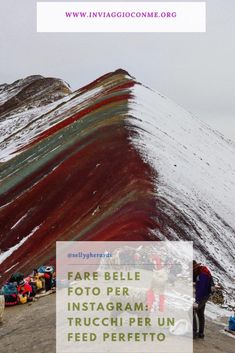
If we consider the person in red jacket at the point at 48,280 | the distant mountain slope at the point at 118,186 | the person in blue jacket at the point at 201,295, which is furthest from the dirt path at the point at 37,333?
the distant mountain slope at the point at 118,186

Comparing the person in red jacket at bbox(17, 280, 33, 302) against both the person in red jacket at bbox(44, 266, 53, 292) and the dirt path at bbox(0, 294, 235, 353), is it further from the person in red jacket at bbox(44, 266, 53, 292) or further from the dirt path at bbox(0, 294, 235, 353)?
the person in red jacket at bbox(44, 266, 53, 292)

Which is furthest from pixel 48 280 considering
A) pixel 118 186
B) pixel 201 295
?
pixel 118 186

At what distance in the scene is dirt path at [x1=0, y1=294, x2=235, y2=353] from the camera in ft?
49.2

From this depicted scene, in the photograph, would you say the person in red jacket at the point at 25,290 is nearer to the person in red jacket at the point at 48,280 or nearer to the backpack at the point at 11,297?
the backpack at the point at 11,297

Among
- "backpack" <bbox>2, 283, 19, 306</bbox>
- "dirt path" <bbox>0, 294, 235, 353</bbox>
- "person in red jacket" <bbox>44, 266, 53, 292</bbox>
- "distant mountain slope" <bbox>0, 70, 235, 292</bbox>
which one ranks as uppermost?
"distant mountain slope" <bbox>0, 70, 235, 292</bbox>

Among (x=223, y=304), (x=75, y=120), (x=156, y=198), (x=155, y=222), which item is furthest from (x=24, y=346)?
(x=75, y=120)

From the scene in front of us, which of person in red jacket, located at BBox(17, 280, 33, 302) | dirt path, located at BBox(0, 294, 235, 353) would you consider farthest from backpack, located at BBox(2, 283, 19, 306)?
dirt path, located at BBox(0, 294, 235, 353)

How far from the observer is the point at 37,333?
16.2 m

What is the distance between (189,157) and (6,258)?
20071 millimetres

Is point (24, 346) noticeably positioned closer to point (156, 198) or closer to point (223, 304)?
point (223, 304)

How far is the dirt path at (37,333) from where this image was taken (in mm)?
14992

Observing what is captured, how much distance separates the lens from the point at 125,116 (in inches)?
1939

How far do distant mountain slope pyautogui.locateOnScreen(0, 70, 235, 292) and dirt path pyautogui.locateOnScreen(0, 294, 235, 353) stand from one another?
6.76 metres

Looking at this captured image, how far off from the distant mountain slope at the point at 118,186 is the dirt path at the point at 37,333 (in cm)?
676
